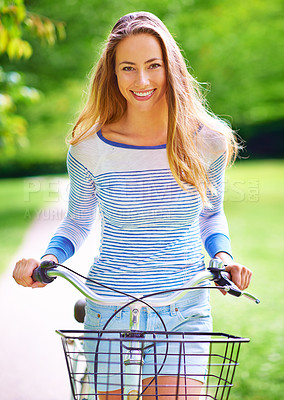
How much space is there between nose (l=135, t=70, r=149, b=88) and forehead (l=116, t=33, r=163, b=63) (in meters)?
0.05

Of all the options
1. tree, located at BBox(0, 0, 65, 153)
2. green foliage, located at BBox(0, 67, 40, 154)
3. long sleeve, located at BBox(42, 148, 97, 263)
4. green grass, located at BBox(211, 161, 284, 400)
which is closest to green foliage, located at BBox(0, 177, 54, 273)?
green foliage, located at BBox(0, 67, 40, 154)

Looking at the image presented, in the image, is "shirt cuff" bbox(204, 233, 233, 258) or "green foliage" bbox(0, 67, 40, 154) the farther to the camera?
"green foliage" bbox(0, 67, 40, 154)

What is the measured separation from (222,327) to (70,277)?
451 cm

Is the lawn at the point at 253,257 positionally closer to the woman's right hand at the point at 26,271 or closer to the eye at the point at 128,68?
the eye at the point at 128,68

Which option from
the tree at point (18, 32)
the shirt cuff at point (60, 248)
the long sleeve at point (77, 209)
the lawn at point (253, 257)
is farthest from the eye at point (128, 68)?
the tree at point (18, 32)

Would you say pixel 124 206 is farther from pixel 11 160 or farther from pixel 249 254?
pixel 11 160

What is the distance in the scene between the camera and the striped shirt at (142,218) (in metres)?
2.62

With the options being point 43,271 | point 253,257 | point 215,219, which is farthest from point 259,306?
point 43,271

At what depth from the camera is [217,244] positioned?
8.77 ft

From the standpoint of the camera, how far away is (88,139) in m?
2.83

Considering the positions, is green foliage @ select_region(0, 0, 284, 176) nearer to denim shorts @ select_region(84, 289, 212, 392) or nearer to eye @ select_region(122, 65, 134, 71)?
eye @ select_region(122, 65, 134, 71)

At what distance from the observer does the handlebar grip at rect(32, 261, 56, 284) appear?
2254mm

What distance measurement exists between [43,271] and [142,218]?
55 cm

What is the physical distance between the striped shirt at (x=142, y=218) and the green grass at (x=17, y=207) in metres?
6.82
